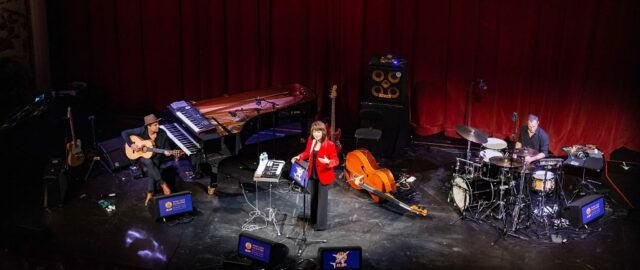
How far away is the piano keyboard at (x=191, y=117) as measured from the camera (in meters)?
9.09

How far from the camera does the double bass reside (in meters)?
9.16

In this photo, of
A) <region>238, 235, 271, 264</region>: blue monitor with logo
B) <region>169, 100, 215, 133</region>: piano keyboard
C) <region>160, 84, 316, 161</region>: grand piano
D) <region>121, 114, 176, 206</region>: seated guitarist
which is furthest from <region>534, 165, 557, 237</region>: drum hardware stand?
<region>121, 114, 176, 206</region>: seated guitarist

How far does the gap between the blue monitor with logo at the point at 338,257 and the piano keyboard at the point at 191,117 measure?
2953 mm

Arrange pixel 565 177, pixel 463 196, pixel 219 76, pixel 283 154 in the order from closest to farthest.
Result: pixel 463 196, pixel 565 177, pixel 283 154, pixel 219 76

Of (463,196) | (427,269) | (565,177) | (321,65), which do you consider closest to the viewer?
(427,269)

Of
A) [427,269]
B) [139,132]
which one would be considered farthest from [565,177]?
[139,132]

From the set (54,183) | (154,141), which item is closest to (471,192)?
(154,141)

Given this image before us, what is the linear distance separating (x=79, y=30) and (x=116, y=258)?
7325 millimetres

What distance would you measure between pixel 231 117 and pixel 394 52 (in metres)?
3.53

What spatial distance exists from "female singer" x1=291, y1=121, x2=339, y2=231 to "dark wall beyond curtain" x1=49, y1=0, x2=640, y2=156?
13.6 feet

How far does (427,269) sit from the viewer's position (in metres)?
7.60

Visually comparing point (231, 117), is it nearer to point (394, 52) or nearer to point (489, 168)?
point (394, 52)

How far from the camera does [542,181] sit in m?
8.71

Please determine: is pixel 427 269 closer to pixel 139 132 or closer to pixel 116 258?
pixel 116 258
